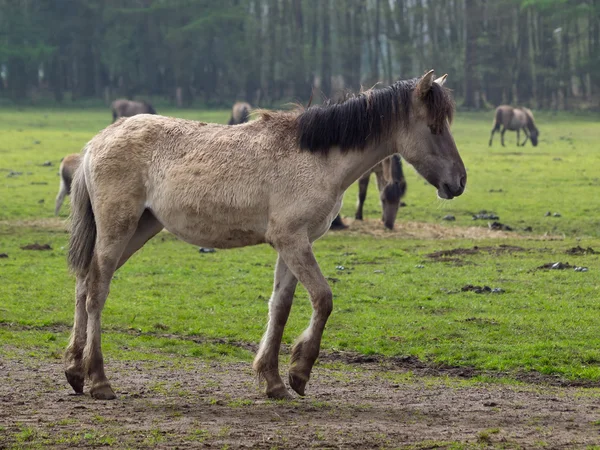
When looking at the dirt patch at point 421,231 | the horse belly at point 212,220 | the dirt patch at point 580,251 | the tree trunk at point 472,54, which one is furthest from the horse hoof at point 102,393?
the tree trunk at point 472,54

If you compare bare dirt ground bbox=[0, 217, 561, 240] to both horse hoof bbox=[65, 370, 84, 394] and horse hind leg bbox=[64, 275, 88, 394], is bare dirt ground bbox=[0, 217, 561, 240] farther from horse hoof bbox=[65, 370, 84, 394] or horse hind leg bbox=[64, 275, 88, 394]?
horse hoof bbox=[65, 370, 84, 394]

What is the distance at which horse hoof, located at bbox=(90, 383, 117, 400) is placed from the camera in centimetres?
727

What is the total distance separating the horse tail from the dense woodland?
182 ft

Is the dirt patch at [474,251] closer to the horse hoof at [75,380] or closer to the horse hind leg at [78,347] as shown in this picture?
the horse hind leg at [78,347]

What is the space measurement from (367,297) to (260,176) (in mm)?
4909

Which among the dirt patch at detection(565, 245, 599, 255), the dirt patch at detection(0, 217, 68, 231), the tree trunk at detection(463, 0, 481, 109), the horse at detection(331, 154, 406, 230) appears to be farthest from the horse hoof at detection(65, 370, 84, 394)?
the tree trunk at detection(463, 0, 481, 109)

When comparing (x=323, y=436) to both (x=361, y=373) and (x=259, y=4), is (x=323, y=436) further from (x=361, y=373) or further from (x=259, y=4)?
(x=259, y=4)

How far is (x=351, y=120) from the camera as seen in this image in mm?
7508

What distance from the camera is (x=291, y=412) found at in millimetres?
6863

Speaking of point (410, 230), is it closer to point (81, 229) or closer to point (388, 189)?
point (388, 189)

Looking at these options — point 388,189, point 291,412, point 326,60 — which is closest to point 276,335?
point 291,412

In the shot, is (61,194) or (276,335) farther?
(61,194)

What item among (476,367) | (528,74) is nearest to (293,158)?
(476,367)

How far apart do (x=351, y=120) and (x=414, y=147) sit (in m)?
0.51
